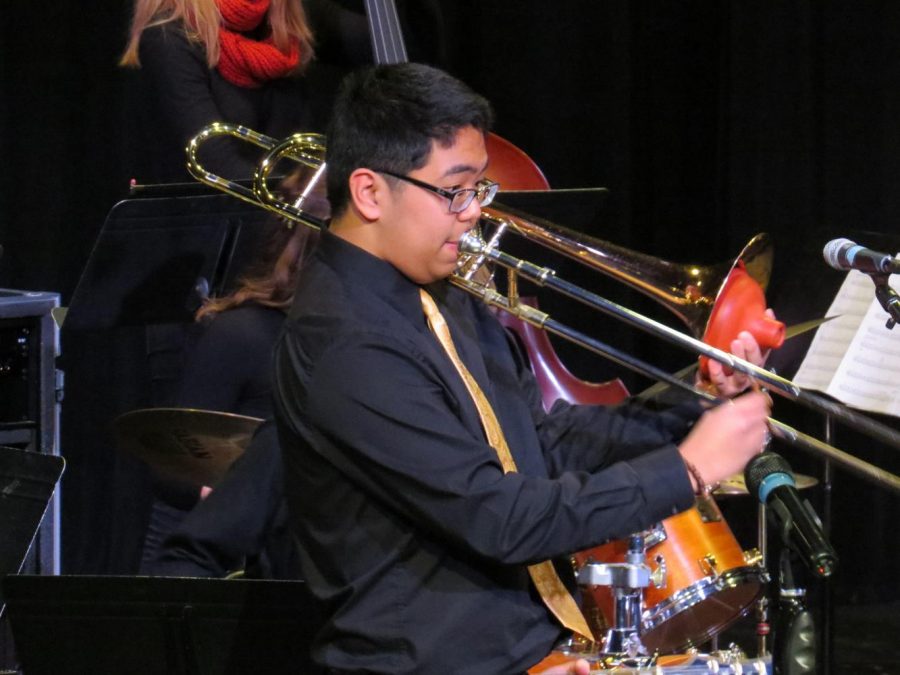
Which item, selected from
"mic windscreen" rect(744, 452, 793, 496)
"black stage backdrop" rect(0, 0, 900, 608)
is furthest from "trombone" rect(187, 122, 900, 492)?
"black stage backdrop" rect(0, 0, 900, 608)

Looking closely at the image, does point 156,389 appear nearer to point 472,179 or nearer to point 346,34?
point 346,34

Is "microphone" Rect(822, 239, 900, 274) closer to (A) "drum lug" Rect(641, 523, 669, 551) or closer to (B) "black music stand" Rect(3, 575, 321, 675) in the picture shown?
(A) "drum lug" Rect(641, 523, 669, 551)

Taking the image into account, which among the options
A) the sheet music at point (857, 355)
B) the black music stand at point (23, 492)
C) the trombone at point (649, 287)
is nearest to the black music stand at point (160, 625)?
the black music stand at point (23, 492)

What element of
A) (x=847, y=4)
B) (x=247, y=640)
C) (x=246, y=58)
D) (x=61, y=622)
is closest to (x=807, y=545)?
(x=247, y=640)

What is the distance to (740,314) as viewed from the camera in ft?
7.81

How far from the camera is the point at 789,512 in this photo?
176cm

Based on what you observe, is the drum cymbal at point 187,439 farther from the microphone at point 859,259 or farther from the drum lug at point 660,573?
the microphone at point 859,259

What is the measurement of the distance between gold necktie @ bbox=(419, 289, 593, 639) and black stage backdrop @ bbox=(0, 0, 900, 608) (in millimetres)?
2399

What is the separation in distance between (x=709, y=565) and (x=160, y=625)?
1.05 metres

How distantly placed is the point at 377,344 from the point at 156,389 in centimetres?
182

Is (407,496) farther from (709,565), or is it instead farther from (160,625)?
(709,565)

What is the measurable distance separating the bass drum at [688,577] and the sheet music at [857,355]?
1.24ft

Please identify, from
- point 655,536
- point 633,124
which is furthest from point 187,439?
point 633,124

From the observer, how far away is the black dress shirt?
6.42 feet
